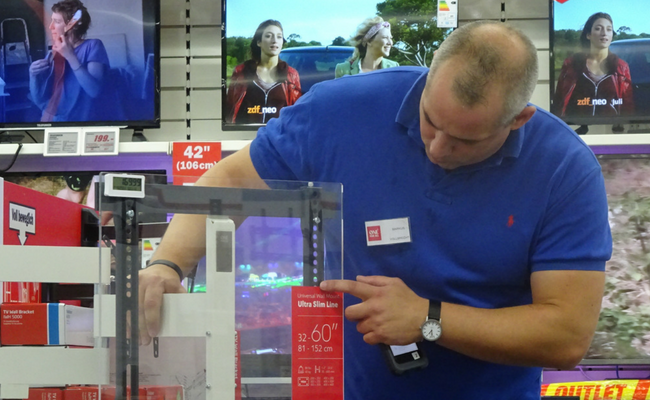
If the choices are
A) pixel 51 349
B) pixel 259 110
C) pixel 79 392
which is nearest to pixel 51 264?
pixel 51 349

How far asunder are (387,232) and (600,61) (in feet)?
6.92

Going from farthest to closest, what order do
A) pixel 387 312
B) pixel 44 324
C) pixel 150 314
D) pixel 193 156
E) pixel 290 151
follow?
1. pixel 193 156
2. pixel 290 151
3. pixel 44 324
4. pixel 387 312
5. pixel 150 314

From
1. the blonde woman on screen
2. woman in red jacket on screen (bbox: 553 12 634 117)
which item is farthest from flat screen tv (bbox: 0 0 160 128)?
woman in red jacket on screen (bbox: 553 12 634 117)

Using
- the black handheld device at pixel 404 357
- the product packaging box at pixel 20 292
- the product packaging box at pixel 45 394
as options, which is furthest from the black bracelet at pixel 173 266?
the product packaging box at pixel 20 292

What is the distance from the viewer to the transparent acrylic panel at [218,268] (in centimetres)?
105

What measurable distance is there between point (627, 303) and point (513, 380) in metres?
1.79

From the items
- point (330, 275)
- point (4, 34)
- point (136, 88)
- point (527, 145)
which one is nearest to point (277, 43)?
point (136, 88)

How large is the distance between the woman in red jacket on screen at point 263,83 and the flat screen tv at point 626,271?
1506 mm

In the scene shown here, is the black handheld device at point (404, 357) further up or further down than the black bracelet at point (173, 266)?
further down

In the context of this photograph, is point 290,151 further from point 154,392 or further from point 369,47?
point 369,47

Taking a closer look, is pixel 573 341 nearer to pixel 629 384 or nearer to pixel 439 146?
pixel 439 146

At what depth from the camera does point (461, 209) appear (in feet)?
4.56

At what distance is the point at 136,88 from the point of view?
303cm

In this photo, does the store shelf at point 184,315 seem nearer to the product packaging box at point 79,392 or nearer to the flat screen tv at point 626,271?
the product packaging box at point 79,392
